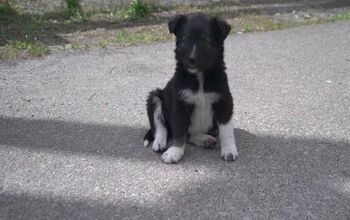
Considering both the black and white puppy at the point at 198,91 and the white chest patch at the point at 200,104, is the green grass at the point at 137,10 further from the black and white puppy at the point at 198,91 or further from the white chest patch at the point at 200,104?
the white chest patch at the point at 200,104

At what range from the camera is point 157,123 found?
4922mm

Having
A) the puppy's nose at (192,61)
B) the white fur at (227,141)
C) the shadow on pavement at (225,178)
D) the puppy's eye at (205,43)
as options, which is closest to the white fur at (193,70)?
the puppy's nose at (192,61)

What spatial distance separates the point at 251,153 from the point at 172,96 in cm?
95

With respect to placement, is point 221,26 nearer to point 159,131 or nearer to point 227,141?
point 227,141

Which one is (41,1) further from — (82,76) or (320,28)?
(320,28)

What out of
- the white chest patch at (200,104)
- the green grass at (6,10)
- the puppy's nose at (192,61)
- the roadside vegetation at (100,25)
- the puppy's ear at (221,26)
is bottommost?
the roadside vegetation at (100,25)

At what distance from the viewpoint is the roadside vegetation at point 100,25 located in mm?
8781

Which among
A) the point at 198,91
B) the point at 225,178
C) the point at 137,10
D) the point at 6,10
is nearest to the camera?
the point at 225,178

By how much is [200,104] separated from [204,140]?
50 cm

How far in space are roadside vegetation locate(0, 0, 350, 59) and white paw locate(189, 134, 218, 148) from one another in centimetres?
429

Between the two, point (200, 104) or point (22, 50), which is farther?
point (22, 50)

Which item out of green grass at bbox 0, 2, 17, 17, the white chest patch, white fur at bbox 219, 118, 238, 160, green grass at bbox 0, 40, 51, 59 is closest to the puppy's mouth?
the white chest patch

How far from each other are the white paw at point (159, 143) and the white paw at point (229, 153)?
0.57 m

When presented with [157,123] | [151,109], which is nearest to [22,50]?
[151,109]
